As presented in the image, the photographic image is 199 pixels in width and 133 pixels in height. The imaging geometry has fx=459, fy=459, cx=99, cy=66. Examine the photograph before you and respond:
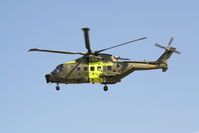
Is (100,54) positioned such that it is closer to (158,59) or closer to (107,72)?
(107,72)

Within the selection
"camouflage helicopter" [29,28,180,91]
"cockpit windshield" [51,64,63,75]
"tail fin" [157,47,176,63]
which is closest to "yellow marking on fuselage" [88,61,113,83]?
"camouflage helicopter" [29,28,180,91]

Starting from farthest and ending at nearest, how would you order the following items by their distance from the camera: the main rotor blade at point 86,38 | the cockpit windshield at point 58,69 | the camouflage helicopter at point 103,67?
the cockpit windshield at point 58,69, the camouflage helicopter at point 103,67, the main rotor blade at point 86,38

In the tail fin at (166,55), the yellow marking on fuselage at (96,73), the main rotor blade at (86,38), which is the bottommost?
the yellow marking on fuselage at (96,73)

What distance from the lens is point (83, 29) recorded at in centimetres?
6075

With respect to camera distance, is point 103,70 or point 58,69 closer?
point 103,70

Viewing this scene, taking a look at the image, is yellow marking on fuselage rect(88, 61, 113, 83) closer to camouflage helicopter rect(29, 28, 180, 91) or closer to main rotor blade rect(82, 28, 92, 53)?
camouflage helicopter rect(29, 28, 180, 91)

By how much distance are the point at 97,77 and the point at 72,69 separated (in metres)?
4.21

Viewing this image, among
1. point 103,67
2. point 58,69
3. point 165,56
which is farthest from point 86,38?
point 165,56

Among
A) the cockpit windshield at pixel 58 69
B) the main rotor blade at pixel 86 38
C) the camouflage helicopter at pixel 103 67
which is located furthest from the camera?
the cockpit windshield at pixel 58 69

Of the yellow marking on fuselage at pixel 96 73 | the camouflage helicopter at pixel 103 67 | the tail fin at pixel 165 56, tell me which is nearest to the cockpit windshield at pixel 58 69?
the camouflage helicopter at pixel 103 67

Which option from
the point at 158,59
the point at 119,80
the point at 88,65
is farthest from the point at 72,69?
the point at 158,59

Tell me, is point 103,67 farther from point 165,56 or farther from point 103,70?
point 165,56

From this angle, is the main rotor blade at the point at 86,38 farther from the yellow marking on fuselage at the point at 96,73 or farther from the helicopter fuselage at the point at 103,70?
the helicopter fuselage at the point at 103,70

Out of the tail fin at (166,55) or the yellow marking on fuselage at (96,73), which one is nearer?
the yellow marking on fuselage at (96,73)
